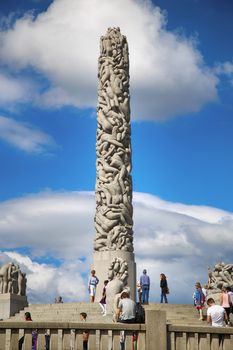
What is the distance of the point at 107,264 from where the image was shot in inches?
1087

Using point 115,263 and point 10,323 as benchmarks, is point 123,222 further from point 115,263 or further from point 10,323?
point 10,323

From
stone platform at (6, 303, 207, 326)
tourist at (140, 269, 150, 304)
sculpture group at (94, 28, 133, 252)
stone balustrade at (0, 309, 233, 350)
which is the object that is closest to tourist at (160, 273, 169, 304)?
tourist at (140, 269, 150, 304)

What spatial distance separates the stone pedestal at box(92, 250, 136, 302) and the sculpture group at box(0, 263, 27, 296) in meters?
3.68

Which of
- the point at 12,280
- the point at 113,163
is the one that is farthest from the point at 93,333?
the point at 113,163

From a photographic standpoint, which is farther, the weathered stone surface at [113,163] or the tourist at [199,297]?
the weathered stone surface at [113,163]

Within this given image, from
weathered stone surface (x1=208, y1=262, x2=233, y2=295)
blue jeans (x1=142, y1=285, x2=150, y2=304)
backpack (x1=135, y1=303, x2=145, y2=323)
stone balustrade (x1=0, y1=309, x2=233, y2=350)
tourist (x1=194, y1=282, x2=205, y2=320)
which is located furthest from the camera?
blue jeans (x1=142, y1=285, x2=150, y2=304)

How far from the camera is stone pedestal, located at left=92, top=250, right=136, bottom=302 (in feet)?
90.6

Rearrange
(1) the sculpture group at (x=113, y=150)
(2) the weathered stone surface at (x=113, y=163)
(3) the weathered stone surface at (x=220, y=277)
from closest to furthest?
(3) the weathered stone surface at (x=220, y=277) < (2) the weathered stone surface at (x=113, y=163) < (1) the sculpture group at (x=113, y=150)

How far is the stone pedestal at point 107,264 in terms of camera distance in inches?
1088

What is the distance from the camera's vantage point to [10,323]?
36.1 feet

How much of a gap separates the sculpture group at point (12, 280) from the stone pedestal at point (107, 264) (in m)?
3.68

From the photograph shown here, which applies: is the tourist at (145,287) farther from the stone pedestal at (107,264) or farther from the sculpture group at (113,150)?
the sculpture group at (113,150)

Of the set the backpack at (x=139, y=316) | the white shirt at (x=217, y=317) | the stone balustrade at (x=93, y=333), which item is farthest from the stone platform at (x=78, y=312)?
the stone balustrade at (x=93, y=333)

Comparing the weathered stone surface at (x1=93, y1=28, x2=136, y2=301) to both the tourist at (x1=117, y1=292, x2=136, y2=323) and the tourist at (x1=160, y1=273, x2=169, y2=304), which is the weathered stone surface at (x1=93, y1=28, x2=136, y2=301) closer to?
the tourist at (x1=160, y1=273, x2=169, y2=304)
